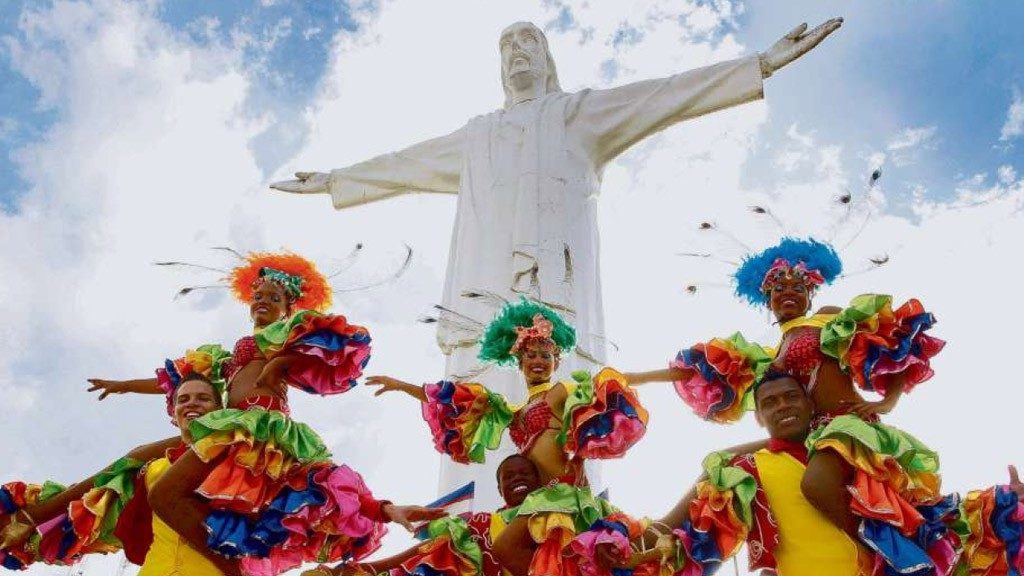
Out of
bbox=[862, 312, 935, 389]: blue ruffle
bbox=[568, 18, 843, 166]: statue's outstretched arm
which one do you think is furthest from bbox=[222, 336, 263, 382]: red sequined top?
bbox=[568, 18, 843, 166]: statue's outstretched arm

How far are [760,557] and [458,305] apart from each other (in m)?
3.65

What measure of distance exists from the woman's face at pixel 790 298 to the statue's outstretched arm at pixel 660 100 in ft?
11.7

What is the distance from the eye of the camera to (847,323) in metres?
4.11

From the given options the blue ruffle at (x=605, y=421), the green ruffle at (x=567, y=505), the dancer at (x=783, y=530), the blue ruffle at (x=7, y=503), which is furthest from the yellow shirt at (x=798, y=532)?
the blue ruffle at (x=7, y=503)

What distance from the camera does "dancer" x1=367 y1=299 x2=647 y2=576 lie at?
3834 millimetres

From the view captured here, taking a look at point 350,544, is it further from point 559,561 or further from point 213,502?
point 559,561

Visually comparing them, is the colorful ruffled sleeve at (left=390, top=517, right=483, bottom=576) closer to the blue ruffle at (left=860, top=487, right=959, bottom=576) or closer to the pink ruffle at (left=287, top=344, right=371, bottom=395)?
the pink ruffle at (left=287, top=344, right=371, bottom=395)

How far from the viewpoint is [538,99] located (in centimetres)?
841

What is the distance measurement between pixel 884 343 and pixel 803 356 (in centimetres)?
33

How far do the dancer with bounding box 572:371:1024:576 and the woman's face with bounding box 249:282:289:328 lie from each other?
73.5 inches

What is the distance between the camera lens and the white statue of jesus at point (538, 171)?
275 inches

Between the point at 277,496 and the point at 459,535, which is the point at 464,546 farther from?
the point at 277,496

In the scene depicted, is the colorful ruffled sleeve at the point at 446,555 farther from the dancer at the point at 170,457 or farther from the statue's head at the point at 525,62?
the statue's head at the point at 525,62

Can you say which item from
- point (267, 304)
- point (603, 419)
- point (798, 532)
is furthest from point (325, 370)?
point (798, 532)
